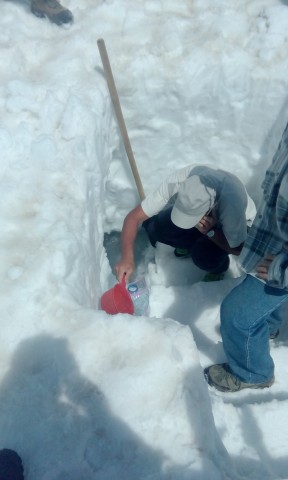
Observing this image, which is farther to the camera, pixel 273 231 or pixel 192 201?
pixel 192 201

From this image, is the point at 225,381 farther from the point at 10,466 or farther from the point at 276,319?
the point at 10,466

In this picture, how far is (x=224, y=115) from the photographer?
304 cm

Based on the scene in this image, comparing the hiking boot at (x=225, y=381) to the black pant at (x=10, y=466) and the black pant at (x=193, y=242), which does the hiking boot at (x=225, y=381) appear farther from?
the black pant at (x=10, y=466)

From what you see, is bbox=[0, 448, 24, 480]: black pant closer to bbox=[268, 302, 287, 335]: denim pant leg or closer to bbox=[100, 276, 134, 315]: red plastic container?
bbox=[100, 276, 134, 315]: red plastic container

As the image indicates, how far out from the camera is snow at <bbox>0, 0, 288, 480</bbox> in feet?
4.79

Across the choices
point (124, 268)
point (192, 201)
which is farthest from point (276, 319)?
point (124, 268)

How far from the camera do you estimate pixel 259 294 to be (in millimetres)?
1864

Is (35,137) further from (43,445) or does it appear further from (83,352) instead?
(43,445)

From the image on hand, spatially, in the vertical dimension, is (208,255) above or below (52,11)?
below

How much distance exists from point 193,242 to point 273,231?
57.3 inches

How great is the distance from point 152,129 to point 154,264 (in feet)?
3.51

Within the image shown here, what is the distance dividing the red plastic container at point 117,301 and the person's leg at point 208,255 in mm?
896

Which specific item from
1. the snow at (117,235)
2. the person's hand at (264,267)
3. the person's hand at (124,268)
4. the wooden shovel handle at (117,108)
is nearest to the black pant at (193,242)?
the snow at (117,235)

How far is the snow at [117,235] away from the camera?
4.79 feet
